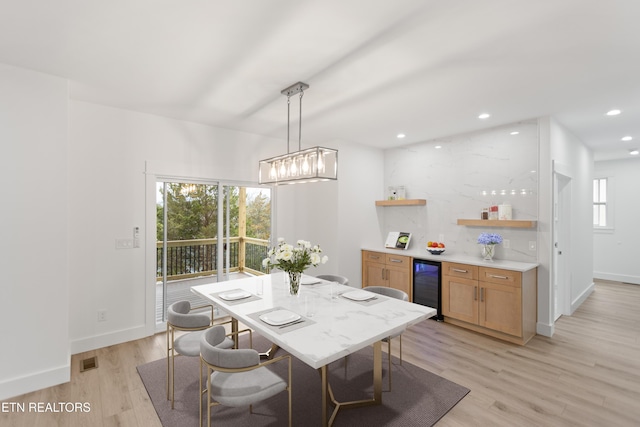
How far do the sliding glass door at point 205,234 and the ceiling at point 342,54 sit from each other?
1179 mm

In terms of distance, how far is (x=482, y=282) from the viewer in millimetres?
3949

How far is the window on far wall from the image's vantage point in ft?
22.7

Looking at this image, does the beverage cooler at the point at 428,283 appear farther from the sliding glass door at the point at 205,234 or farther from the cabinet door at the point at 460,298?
the sliding glass door at the point at 205,234

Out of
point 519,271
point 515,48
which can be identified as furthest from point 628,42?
point 519,271

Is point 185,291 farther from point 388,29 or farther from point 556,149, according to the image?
point 556,149

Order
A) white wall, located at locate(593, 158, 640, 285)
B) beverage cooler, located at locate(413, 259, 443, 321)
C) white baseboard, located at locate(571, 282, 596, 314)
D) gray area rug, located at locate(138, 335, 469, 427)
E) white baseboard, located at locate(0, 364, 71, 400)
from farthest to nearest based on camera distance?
white wall, located at locate(593, 158, 640, 285)
white baseboard, located at locate(571, 282, 596, 314)
beverage cooler, located at locate(413, 259, 443, 321)
white baseboard, located at locate(0, 364, 71, 400)
gray area rug, located at locate(138, 335, 469, 427)

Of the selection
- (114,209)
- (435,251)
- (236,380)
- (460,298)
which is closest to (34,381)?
A: (114,209)

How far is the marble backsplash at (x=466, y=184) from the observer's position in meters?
4.09

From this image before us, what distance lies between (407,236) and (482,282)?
1.57 metres

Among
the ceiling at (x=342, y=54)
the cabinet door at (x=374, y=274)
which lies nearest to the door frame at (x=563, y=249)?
the ceiling at (x=342, y=54)

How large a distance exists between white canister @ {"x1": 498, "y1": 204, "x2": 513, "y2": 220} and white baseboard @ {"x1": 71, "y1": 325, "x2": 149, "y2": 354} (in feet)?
16.0

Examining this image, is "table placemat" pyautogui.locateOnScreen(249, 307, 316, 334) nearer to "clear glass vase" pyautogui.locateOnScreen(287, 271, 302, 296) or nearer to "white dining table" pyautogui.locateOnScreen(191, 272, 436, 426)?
"white dining table" pyautogui.locateOnScreen(191, 272, 436, 426)

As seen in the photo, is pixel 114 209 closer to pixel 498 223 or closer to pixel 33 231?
pixel 33 231

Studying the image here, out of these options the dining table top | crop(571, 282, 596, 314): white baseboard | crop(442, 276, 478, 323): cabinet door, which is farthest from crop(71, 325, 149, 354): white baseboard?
crop(571, 282, 596, 314): white baseboard
